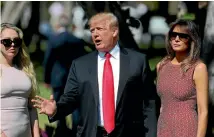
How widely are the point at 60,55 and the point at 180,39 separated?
7.51 ft

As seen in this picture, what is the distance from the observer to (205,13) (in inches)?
231

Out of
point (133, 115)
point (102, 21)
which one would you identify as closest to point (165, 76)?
point (133, 115)

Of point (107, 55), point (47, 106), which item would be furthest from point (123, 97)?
point (47, 106)

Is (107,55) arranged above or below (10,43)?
below

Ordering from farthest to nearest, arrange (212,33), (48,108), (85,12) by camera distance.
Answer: (85,12), (212,33), (48,108)

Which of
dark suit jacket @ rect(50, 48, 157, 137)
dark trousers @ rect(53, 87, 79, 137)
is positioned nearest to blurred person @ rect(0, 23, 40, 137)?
dark suit jacket @ rect(50, 48, 157, 137)

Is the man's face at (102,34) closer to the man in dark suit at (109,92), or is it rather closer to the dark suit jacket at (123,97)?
the man in dark suit at (109,92)

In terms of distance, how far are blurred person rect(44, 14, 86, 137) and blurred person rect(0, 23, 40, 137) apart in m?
1.69

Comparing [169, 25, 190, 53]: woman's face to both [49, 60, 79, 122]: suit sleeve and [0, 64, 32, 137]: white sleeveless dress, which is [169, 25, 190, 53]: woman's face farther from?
[0, 64, 32, 137]: white sleeveless dress

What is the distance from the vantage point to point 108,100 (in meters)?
4.21

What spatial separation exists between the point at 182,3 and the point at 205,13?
0.93 ft

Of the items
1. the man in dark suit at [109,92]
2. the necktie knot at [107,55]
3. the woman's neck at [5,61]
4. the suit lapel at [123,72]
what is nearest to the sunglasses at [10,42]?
the woman's neck at [5,61]

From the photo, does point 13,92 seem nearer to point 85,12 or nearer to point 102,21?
point 102,21

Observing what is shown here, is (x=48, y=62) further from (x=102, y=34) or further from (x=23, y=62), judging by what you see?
(x=102, y=34)
